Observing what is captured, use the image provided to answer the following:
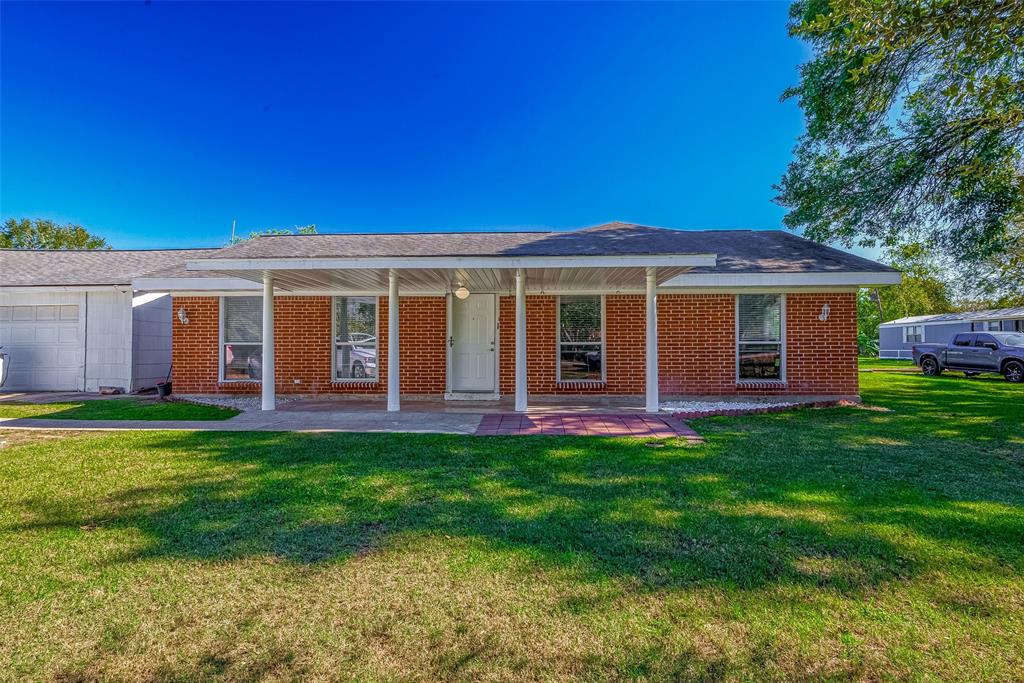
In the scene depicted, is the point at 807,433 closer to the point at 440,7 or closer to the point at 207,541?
the point at 207,541

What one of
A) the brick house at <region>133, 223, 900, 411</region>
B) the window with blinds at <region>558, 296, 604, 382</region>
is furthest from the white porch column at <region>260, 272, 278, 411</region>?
the window with blinds at <region>558, 296, 604, 382</region>

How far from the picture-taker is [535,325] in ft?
34.7

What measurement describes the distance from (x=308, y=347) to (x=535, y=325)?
16.9 feet

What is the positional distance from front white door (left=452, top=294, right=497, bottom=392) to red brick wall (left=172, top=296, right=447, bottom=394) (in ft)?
A: 1.17

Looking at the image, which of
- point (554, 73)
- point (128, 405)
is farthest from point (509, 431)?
point (554, 73)

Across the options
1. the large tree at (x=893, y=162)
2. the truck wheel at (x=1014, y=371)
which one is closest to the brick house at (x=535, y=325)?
the large tree at (x=893, y=162)

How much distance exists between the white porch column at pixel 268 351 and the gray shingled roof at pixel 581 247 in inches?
29.7

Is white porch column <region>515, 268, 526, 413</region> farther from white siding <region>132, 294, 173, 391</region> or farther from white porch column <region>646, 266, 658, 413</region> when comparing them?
white siding <region>132, 294, 173, 391</region>

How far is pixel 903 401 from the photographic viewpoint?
10.2 m

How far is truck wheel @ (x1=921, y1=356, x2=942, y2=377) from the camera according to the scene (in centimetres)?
1794

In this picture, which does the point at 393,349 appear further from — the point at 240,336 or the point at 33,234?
the point at 33,234

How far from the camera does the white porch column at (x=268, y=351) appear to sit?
880cm

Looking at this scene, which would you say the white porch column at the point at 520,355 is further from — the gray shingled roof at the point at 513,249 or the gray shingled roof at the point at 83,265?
the gray shingled roof at the point at 83,265

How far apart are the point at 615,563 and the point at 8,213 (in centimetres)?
4124
